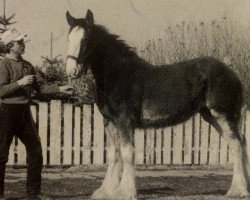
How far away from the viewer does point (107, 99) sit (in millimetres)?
8266

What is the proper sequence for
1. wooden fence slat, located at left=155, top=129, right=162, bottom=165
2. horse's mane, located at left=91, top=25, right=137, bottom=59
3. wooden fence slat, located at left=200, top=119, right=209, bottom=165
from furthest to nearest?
wooden fence slat, located at left=200, top=119, right=209, bottom=165 < wooden fence slat, located at left=155, top=129, right=162, bottom=165 < horse's mane, located at left=91, top=25, right=137, bottom=59

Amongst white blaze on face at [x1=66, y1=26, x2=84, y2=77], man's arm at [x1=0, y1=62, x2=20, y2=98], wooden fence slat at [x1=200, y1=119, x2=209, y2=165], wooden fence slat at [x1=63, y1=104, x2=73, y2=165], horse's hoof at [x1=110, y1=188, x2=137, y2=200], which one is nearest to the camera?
man's arm at [x1=0, y1=62, x2=20, y2=98]

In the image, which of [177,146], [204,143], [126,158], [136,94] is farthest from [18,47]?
[204,143]

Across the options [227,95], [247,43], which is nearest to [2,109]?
[227,95]

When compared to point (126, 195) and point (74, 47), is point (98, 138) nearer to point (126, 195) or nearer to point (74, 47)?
point (126, 195)

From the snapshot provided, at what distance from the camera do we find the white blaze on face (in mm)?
7830

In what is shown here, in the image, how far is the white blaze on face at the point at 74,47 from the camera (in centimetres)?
783

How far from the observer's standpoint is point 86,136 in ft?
39.9

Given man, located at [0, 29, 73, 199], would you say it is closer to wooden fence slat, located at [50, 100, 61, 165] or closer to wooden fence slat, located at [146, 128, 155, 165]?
wooden fence slat, located at [50, 100, 61, 165]

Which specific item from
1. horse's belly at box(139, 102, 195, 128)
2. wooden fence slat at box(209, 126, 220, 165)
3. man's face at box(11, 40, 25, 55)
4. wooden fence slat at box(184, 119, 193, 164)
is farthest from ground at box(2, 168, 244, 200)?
man's face at box(11, 40, 25, 55)

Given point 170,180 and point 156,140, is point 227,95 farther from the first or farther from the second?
point 156,140

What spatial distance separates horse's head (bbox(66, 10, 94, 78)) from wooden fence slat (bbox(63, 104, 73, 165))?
4.10 m

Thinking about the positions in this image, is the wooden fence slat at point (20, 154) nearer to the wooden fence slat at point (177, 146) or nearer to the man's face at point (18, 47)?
the wooden fence slat at point (177, 146)

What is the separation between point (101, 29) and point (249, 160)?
10.3 ft
